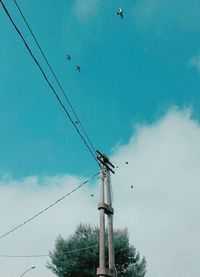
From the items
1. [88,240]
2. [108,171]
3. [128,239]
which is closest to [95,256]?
[88,240]

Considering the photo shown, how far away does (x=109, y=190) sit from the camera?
10.8m

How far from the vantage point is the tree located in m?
27.4

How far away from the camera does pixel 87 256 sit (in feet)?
90.0

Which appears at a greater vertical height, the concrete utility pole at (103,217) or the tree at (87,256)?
the tree at (87,256)

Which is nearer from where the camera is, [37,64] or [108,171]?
[37,64]

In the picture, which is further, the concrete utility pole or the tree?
the tree

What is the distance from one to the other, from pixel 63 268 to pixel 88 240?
3277 mm

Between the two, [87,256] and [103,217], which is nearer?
[103,217]

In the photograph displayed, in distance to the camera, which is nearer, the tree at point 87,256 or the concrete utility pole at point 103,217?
the concrete utility pole at point 103,217

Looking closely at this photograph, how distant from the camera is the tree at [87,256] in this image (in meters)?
27.4

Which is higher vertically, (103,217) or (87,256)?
(87,256)

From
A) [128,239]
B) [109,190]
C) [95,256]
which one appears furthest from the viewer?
[128,239]

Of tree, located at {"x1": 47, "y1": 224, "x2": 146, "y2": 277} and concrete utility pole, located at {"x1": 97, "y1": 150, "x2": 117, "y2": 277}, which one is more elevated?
tree, located at {"x1": 47, "y1": 224, "x2": 146, "y2": 277}

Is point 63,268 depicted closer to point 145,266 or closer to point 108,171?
point 145,266
